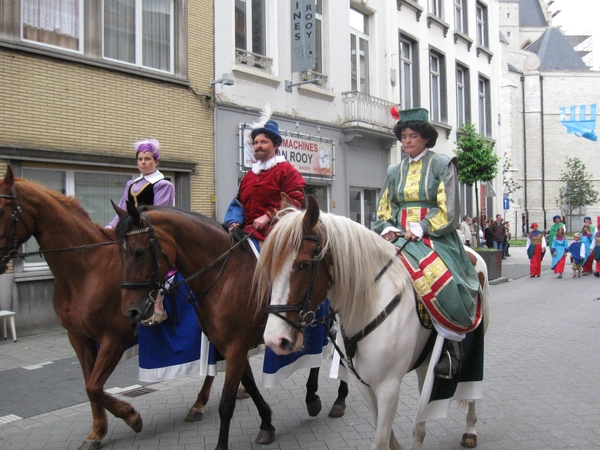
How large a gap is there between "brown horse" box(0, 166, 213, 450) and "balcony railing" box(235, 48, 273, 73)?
895cm

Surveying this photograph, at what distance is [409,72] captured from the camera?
1983 centimetres

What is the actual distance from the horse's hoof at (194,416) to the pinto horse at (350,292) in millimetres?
2066

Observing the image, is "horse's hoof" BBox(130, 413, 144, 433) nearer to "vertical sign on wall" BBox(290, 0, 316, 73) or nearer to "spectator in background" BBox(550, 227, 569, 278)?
"vertical sign on wall" BBox(290, 0, 316, 73)

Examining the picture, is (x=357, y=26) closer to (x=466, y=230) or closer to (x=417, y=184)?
(x=466, y=230)

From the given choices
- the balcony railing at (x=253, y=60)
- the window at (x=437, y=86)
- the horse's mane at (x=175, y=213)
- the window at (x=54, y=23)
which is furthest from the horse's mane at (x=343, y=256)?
the window at (x=437, y=86)

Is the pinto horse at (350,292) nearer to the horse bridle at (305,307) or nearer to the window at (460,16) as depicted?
the horse bridle at (305,307)

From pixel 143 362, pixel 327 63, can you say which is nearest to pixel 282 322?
pixel 143 362

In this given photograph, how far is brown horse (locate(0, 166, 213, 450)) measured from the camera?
4.14 metres

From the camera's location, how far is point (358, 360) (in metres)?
3.18

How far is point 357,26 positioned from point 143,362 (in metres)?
14.7

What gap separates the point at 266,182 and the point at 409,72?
16720mm

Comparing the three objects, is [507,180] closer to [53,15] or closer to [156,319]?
[53,15]

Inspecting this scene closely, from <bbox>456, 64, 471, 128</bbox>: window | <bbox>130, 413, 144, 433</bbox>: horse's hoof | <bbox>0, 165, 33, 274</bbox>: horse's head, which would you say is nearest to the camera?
<bbox>0, 165, 33, 274</bbox>: horse's head

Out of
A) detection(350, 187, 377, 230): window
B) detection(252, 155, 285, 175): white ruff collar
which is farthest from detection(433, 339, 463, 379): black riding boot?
detection(350, 187, 377, 230): window
